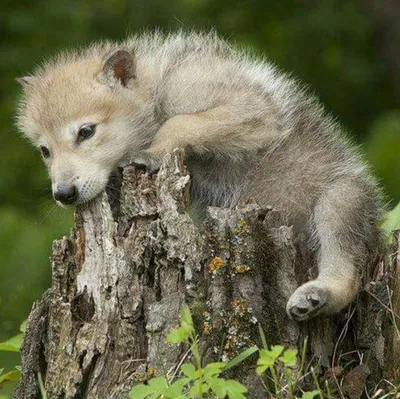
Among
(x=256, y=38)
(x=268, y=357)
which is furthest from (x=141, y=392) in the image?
(x=256, y=38)

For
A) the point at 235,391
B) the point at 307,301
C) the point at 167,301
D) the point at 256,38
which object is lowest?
the point at 235,391

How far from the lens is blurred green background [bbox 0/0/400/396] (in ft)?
33.9

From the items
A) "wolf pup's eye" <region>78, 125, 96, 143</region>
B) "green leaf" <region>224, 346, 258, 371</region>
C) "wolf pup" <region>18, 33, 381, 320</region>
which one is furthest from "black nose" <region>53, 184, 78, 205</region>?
"green leaf" <region>224, 346, 258, 371</region>

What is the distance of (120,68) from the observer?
5969 mm

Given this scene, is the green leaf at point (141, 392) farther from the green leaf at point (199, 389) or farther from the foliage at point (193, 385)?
the green leaf at point (199, 389)

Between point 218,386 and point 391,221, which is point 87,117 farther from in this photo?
point 218,386

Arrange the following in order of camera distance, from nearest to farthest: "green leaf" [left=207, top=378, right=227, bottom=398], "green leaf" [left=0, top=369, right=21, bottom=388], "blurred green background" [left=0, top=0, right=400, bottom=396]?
"green leaf" [left=207, top=378, right=227, bottom=398] < "green leaf" [left=0, top=369, right=21, bottom=388] < "blurred green background" [left=0, top=0, right=400, bottom=396]

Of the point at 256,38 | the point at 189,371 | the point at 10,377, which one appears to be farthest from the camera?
the point at 256,38

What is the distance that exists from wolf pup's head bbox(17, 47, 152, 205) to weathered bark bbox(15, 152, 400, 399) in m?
0.53

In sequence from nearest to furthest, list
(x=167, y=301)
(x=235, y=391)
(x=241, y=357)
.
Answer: (x=235, y=391)
(x=241, y=357)
(x=167, y=301)

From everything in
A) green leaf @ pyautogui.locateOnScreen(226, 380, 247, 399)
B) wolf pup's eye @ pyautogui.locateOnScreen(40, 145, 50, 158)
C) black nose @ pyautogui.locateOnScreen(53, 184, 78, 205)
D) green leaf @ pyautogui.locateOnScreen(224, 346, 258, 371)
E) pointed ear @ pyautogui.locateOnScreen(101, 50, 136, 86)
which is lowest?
green leaf @ pyautogui.locateOnScreen(226, 380, 247, 399)

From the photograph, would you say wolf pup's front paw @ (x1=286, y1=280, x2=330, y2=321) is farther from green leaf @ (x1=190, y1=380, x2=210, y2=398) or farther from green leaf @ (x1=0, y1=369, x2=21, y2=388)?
green leaf @ (x1=0, y1=369, x2=21, y2=388)

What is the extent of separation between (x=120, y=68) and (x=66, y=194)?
921 millimetres

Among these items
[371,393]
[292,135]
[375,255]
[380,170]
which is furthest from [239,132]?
[380,170]
